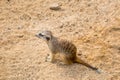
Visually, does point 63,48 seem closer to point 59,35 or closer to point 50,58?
point 50,58

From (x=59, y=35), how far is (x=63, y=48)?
644 millimetres

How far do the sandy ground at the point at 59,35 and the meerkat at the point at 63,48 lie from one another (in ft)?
0.26

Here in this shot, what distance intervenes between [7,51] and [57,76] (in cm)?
86

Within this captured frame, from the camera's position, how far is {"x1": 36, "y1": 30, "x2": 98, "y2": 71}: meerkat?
13.8 ft

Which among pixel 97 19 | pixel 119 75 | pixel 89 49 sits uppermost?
pixel 97 19

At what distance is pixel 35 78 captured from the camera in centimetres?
407

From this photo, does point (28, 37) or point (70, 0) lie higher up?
point (70, 0)

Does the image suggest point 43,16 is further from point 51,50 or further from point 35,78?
point 35,78

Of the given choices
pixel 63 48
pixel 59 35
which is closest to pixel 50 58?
pixel 63 48

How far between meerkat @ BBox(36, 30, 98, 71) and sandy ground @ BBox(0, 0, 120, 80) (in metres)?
0.08

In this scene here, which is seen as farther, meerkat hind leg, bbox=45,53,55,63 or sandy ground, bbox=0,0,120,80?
meerkat hind leg, bbox=45,53,55,63

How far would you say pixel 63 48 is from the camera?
423 cm

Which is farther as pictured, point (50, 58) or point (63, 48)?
point (50, 58)

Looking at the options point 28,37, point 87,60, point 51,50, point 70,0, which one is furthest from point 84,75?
point 70,0
